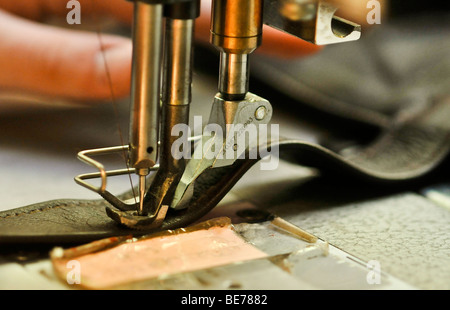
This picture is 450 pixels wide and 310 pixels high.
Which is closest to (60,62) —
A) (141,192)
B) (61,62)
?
(61,62)

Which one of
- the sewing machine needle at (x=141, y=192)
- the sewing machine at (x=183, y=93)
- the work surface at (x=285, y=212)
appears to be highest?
the sewing machine at (x=183, y=93)

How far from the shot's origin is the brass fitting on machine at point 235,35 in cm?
86

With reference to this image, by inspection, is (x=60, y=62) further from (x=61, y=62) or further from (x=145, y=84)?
(x=145, y=84)

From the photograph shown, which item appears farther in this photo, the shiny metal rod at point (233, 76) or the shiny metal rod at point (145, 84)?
the shiny metal rod at point (233, 76)

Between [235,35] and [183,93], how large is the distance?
9 centimetres

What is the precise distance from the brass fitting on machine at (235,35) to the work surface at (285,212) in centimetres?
20

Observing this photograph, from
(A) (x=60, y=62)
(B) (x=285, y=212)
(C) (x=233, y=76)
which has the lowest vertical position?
(B) (x=285, y=212)

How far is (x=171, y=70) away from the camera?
85 centimetres

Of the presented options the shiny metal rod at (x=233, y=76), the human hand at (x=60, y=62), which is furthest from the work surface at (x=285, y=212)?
the shiny metal rod at (x=233, y=76)

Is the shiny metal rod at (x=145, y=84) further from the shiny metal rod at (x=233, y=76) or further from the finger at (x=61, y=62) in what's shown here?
the finger at (x=61, y=62)

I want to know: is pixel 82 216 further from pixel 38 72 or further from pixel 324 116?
pixel 324 116

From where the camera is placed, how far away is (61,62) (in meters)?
1.29
